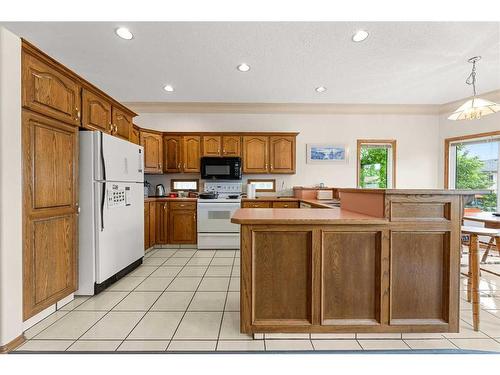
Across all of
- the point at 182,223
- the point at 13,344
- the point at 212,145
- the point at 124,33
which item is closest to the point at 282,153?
the point at 212,145

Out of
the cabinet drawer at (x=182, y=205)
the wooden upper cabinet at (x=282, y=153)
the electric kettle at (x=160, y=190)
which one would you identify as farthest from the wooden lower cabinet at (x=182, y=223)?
the wooden upper cabinet at (x=282, y=153)

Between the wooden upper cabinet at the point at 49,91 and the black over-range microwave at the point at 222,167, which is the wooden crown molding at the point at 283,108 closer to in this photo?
the black over-range microwave at the point at 222,167

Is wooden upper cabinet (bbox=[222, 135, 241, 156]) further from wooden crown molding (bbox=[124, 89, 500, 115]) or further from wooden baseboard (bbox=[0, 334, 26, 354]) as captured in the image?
wooden baseboard (bbox=[0, 334, 26, 354])

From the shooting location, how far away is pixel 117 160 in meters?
2.82

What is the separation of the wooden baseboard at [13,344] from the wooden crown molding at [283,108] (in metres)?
4.11

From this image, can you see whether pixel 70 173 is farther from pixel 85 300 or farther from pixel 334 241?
pixel 334 241

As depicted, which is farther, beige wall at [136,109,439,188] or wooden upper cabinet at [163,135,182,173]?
beige wall at [136,109,439,188]

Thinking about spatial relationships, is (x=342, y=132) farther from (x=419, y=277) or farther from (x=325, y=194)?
(x=419, y=277)

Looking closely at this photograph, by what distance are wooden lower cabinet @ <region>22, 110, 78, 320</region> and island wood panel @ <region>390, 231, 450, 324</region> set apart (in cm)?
262

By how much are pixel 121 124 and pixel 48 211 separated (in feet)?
5.01

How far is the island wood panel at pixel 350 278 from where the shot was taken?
1.76 m

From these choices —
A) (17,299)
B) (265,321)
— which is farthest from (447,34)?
(17,299)

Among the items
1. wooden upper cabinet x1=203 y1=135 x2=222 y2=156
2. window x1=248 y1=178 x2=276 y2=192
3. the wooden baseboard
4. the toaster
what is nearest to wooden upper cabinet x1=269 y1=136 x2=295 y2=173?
window x1=248 y1=178 x2=276 y2=192

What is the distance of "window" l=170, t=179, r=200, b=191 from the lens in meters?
5.00
